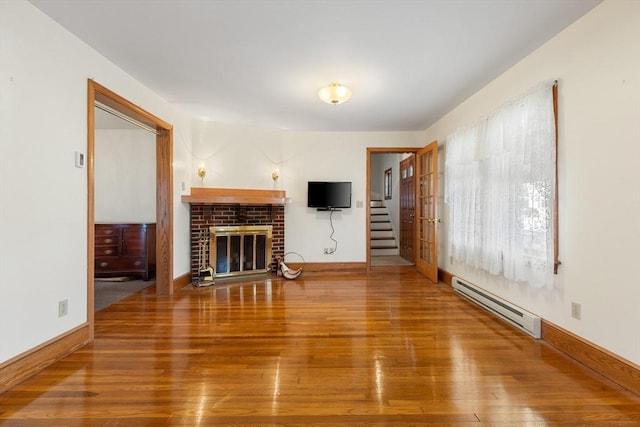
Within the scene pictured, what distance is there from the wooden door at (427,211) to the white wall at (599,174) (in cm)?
177

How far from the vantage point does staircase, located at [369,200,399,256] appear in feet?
21.8

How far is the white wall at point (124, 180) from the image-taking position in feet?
14.9

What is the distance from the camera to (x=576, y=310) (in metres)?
2.02

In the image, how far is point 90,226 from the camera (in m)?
2.33

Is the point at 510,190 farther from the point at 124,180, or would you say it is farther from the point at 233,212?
the point at 124,180

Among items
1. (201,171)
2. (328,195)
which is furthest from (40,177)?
(328,195)

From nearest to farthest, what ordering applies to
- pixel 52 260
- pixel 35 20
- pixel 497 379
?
pixel 497 379, pixel 35 20, pixel 52 260

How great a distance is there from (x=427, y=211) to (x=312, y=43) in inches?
124

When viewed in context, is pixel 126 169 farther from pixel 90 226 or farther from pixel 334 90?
pixel 334 90

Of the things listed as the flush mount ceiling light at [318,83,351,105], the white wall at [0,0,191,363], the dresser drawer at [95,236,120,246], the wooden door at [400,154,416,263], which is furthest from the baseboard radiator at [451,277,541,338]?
the dresser drawer at [95,236,120,246]

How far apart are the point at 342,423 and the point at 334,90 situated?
9.14ft

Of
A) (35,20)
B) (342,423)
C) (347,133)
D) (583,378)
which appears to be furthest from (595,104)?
(35,20)

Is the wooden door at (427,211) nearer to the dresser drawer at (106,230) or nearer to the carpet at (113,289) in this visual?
the carpet at (113,289)

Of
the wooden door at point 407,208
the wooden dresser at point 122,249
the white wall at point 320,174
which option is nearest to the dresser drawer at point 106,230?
the wooden dresser at point 122,249
